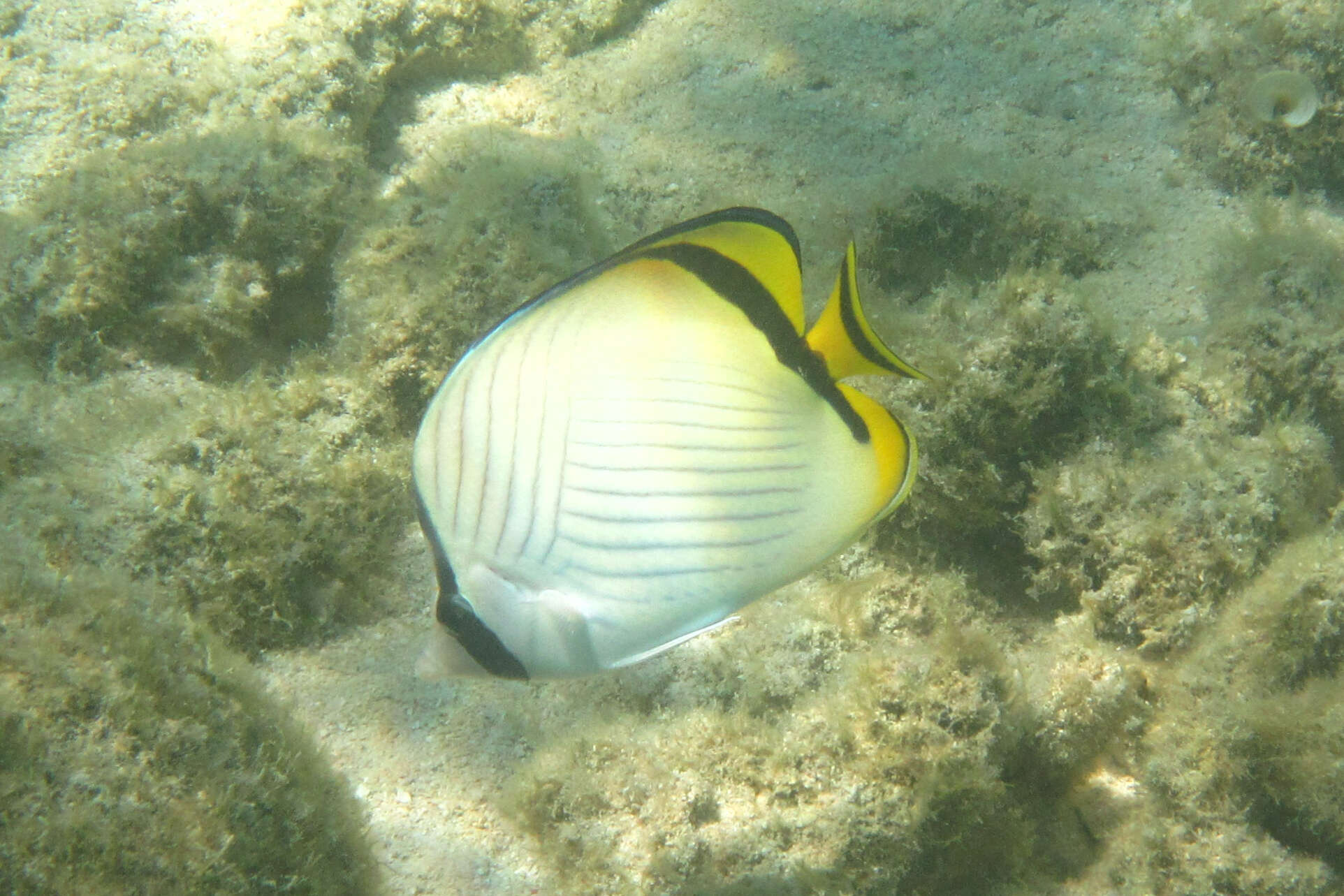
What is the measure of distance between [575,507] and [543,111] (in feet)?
13.3

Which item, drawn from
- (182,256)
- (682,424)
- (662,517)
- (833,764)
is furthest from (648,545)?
(182,256)

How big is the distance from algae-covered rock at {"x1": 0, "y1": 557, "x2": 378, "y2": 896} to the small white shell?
200 inches

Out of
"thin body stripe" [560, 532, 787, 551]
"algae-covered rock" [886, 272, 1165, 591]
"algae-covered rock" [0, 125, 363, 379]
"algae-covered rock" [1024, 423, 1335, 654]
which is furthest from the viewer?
"algae-covered rock" [0, 125, 363, 379]

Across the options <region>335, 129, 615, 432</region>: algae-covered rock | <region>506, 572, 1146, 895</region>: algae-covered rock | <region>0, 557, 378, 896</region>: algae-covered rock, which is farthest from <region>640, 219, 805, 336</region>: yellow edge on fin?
<region>335, 129, 615, 432</region>: algae-covered rock

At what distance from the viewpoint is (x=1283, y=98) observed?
3508mm

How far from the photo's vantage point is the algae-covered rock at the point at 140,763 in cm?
145

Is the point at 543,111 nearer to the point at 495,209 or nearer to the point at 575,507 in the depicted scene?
the point at 495,209

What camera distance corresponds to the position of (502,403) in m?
0.97

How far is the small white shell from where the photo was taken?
3.48 metres

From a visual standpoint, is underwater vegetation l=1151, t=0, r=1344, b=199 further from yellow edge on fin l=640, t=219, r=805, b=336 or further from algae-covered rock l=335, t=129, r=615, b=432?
yellow edge on fin l=640, t=219, r=805, b=336

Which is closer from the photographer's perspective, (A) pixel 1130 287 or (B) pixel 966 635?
(B) pixel 966 635

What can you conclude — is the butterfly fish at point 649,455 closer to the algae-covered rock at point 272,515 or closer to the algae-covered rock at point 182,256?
the algae-covered rock at point 272,515

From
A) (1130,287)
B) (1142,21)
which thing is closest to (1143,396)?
(1130,287)

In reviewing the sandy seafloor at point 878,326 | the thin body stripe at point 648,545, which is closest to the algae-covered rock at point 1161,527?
the sandy seafloor at point 878,326
